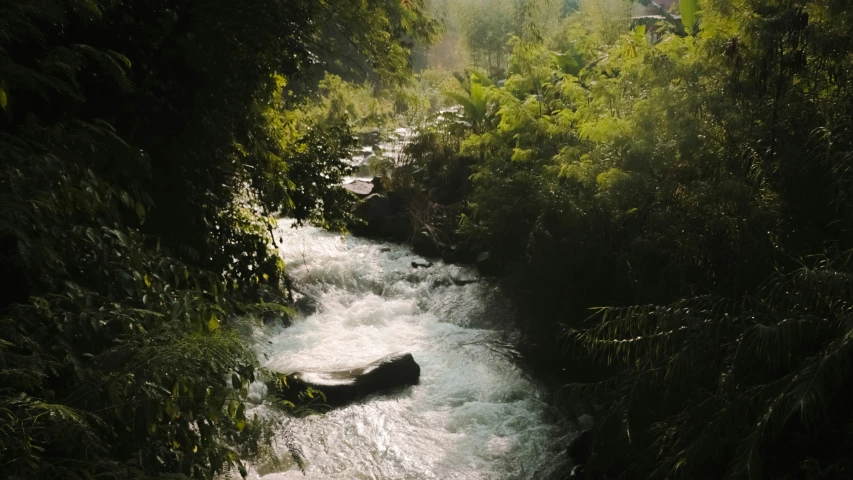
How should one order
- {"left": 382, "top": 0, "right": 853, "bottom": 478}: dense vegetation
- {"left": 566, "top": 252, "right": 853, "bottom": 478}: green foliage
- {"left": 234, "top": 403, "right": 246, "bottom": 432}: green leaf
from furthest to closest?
{"left": 382, "top": 0, "right": 853, "bottom": 478}: dense vegetation, {"left": 566, "top": 252, "right": 853, "bottom": 478}: green foliage, {"left": 234, "top": 403, "right": 246, "bottom": 432}: green leaf

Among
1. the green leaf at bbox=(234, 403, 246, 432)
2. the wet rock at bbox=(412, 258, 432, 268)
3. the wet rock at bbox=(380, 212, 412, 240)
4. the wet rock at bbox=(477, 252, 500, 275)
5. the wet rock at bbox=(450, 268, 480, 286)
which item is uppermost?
the wet rock at bbox=(380, 212, 412, 240)

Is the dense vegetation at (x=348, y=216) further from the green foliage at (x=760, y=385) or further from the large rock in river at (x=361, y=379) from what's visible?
the large rock in river at (x=361, y=379)

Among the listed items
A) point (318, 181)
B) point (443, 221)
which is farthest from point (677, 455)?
point (443, 221)

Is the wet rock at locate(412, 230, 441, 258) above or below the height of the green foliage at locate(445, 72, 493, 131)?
below

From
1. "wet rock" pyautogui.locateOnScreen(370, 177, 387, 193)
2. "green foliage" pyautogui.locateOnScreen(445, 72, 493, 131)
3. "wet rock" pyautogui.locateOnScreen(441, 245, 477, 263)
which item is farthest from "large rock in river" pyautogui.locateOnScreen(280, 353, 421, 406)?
"green foliage" pyautogui.locateOnScreen(445, 72, 493, 131)

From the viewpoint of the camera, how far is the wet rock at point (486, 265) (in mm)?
9578

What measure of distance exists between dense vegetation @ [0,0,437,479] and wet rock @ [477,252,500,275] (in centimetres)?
446

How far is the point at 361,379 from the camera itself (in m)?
6.41

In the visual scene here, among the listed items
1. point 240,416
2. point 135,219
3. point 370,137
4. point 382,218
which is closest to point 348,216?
point 135,219

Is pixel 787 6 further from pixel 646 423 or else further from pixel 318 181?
pixel 318 181

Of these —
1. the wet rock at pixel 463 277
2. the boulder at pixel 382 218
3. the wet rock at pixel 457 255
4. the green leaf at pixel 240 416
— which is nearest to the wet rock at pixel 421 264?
the wet rock at pixel 457 255

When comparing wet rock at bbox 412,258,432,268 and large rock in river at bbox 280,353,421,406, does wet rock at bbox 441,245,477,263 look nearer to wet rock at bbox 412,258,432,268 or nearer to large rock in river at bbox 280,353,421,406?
wet rock at bbox 412,258,432,268

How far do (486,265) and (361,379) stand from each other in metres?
3.78

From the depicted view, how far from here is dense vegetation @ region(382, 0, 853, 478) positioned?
302 centimetres
